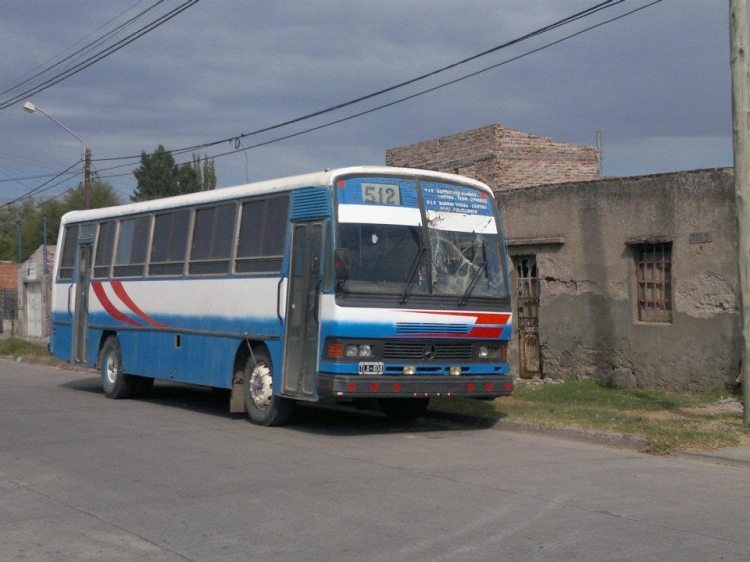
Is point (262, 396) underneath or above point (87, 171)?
underneath

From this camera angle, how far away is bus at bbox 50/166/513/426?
1141 centimetres

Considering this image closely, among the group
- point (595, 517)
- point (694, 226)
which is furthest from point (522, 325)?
point (595, 517)

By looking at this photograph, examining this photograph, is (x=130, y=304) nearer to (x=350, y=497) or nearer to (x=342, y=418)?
(x=342, y=418)

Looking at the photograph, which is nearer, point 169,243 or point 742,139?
point 742,139

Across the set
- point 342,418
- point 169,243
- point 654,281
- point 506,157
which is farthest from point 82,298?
point 506,157

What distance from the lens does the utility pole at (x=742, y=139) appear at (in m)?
11.6

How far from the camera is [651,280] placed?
15.9 metres

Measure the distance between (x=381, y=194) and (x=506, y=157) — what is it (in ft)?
40.3

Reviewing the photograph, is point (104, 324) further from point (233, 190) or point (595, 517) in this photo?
point (595, 517)

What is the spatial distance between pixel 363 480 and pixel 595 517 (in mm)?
2359

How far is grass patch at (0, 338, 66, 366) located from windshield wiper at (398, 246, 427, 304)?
1777 centimetres

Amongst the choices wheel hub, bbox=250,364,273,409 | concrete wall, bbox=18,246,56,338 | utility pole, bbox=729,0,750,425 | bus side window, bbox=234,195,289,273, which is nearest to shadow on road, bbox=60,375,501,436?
wheel hub, bbox=250,364,273,409

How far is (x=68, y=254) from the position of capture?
1919 centimetres

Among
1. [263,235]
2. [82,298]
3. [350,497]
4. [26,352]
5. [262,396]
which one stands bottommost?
[350,497]
